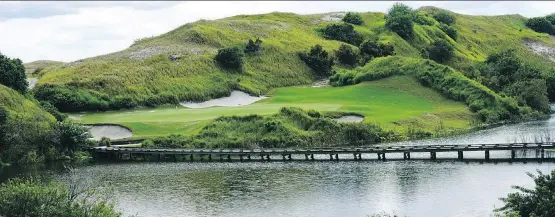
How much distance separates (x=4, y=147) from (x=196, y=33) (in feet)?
274

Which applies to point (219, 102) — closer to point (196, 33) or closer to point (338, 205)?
point (196, 33)

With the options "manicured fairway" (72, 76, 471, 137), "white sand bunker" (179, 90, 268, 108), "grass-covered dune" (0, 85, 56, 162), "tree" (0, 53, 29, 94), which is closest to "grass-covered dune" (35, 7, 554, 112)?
"white sand bunker" (179, 90, 268, 108)

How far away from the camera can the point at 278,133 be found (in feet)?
360

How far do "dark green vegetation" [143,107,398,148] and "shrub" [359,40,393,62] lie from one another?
77.3m

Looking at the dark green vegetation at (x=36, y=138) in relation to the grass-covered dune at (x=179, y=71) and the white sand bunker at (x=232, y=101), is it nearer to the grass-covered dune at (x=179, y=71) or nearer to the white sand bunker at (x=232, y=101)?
the grass-covered dune at (x=179, y=71)

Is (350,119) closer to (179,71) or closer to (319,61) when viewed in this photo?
(179,71)

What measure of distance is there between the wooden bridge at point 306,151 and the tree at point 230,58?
63344 mm

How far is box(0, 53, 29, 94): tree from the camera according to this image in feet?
393

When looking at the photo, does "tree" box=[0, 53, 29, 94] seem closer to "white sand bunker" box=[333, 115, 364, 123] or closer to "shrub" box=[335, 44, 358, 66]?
"white sand bunker" box=[333, 115, 364, 123]

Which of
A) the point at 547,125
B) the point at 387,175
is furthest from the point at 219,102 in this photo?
the point at 387,175

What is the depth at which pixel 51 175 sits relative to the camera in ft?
298

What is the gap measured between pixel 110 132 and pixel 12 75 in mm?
17818

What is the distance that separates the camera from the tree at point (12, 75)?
120 metres

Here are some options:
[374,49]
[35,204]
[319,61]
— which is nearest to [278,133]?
[35,204]
